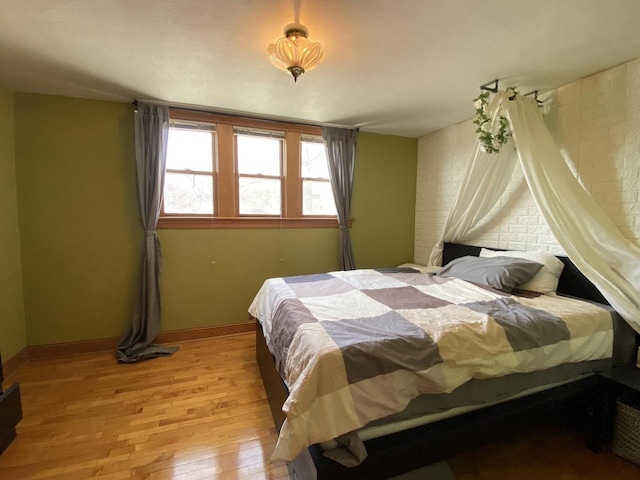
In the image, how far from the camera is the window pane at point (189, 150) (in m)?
2.84

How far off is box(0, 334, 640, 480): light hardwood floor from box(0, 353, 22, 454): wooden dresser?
0.47ft

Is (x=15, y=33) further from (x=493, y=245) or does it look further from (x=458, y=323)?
(x=493, y=245)

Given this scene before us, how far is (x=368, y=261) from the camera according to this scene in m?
3.67

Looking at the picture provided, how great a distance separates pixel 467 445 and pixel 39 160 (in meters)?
3.83

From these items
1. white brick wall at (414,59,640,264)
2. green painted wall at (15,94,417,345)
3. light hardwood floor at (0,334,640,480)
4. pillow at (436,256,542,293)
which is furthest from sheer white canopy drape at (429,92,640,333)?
green painted wall at (15,94,417,345)

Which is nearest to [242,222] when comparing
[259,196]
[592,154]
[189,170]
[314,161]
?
[259,196]

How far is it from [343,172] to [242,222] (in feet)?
4.34

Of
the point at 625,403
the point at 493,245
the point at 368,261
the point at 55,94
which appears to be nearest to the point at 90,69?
the point at 55,94

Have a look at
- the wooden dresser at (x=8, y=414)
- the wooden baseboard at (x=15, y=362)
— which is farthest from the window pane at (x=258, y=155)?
the wooden baseboard at (x=15, y=362)

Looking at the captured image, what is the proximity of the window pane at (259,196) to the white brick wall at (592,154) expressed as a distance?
7.14 feet

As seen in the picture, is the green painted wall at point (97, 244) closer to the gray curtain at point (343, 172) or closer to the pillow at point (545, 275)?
the gray curtain at point (343, 172)

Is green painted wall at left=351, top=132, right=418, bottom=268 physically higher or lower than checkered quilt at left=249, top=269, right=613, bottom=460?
higher

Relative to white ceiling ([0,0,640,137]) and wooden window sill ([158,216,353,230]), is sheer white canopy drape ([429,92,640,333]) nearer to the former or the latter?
white ceiling ([0,0,640,137])

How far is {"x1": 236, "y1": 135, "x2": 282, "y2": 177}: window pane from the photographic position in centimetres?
307
